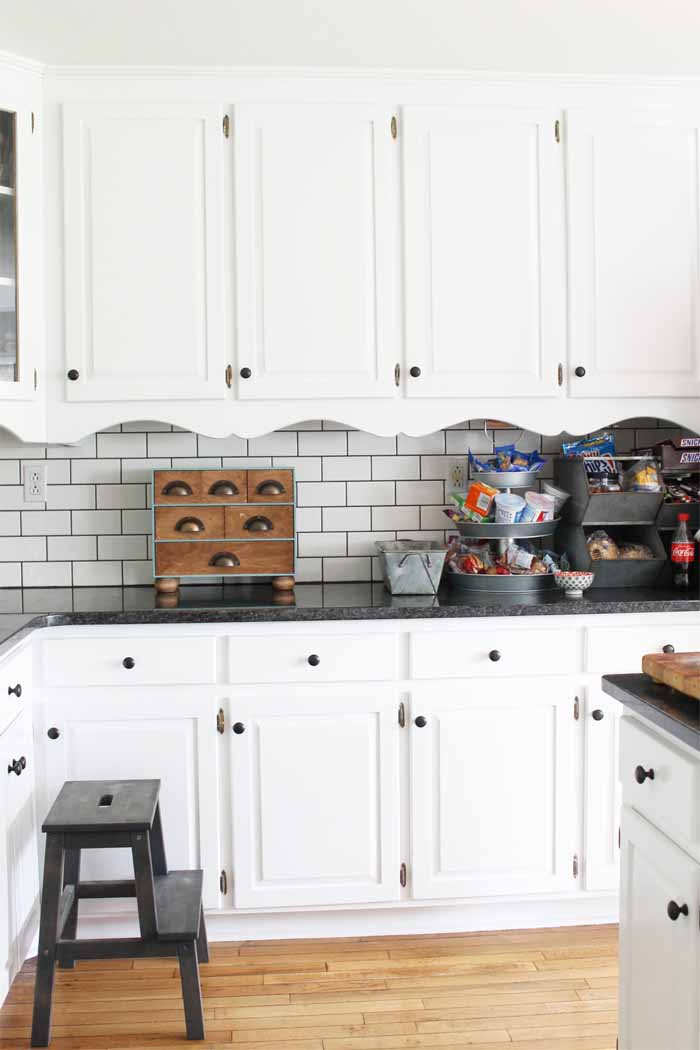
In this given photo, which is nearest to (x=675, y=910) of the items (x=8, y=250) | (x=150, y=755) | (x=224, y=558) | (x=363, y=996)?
(x=363, y=996)

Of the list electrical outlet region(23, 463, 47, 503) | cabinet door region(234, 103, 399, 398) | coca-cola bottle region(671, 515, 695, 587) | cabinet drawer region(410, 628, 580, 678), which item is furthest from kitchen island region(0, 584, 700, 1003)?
cabinet door region(234, 103, 399, 398)

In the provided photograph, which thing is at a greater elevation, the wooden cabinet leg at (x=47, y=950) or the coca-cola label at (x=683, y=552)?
the coca-cola label at (x=683, y=552)

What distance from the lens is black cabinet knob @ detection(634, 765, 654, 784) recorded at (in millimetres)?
1609

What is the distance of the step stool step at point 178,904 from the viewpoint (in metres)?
2.25

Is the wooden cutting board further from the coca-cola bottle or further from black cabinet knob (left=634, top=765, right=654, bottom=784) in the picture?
the coca-cola bottle

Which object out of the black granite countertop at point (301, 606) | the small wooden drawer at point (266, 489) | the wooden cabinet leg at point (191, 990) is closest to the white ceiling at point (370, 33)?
the small wooden drawer at point (266, 489)

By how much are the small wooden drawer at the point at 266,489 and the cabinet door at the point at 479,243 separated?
495 millimetres

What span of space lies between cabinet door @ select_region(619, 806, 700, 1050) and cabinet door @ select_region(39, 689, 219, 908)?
1.23 m

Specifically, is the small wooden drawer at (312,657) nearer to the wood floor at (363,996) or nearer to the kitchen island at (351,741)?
the kitchen island at (351,741)

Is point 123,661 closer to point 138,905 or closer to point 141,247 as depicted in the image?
point 138,905

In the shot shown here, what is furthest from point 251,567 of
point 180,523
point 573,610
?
point 573,610

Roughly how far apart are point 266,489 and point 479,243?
949 mm

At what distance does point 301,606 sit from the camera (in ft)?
8.73

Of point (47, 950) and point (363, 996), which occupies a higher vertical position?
point (47, 950)
